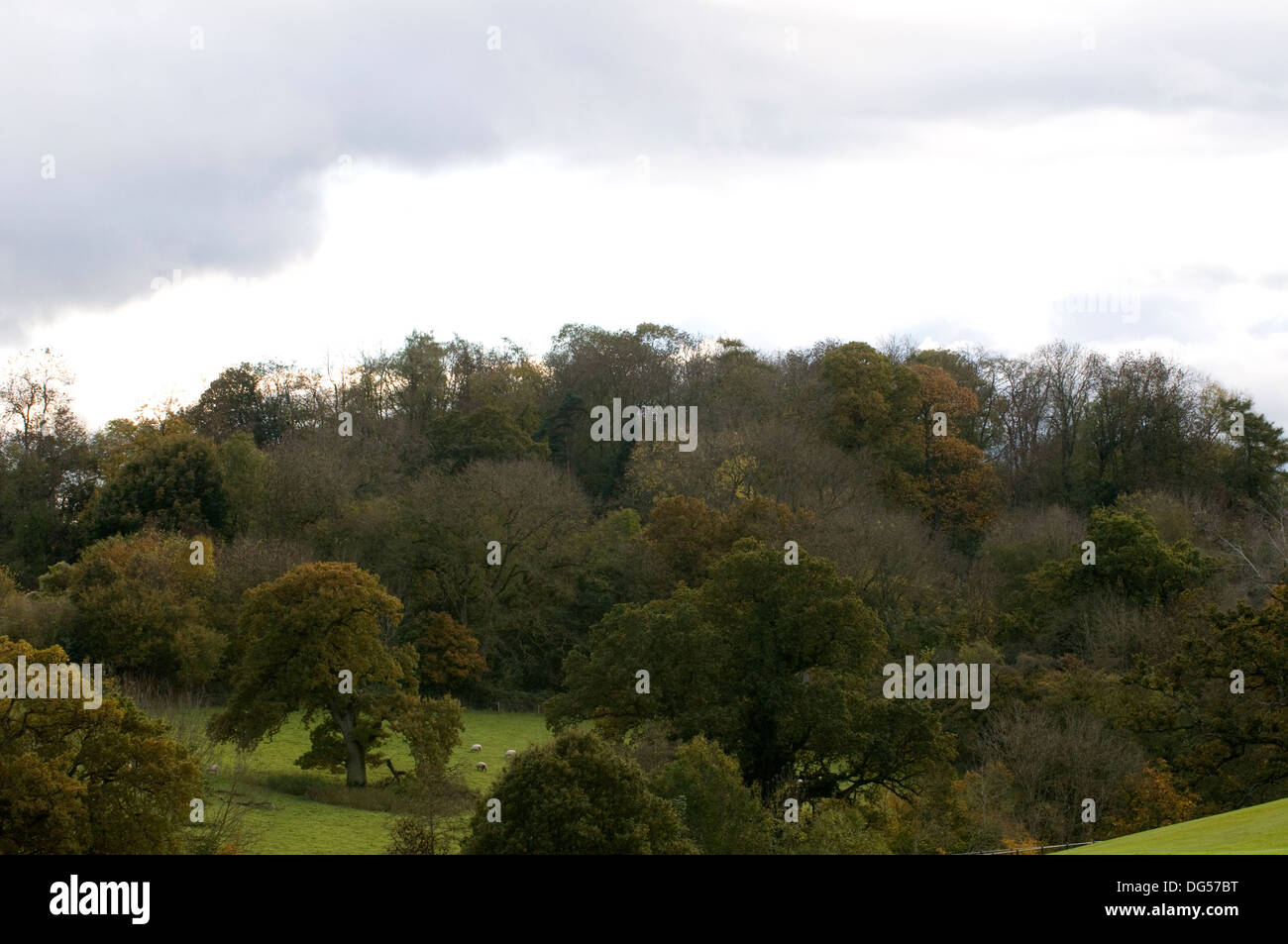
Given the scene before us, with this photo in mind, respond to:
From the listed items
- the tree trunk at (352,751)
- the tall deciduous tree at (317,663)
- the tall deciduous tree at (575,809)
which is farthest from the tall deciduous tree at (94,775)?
the tree trunk at (352,751)

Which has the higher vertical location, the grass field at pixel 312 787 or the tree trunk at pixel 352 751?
the tree trunk at pixel 352 751

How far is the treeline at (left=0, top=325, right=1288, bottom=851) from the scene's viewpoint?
1224 inches

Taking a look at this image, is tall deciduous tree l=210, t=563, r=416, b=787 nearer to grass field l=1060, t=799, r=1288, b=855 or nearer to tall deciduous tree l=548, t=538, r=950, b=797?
tall deciduous tree l=548, t=538, r=950, b=797

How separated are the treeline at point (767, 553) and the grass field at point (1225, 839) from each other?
360 inches

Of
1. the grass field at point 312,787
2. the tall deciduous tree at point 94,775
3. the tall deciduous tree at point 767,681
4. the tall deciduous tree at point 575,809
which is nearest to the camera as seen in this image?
the tall deciduous tree at point 575,809

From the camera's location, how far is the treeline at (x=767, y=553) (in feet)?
102

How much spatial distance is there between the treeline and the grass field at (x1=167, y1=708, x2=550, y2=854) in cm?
274

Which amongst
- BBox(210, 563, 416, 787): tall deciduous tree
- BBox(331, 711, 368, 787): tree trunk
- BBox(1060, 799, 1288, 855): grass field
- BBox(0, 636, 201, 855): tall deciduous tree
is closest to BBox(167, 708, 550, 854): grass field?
BBox(331, 711, 368, 787): tree trunk

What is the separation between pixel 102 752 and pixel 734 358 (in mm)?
60034

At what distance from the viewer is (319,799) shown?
118ft

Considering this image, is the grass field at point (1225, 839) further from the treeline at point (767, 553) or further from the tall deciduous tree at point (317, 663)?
the tall deciduous tree at point (317, 663)

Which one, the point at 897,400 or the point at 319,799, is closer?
the point at 319,799
